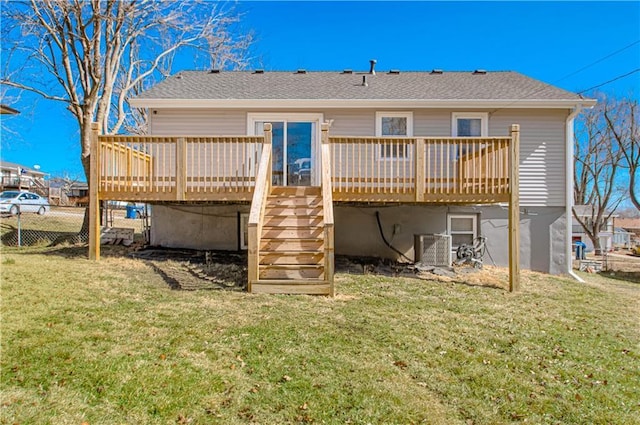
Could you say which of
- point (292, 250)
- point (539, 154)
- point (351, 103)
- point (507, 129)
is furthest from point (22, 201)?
point (539, 154)

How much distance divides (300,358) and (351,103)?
22.9ft

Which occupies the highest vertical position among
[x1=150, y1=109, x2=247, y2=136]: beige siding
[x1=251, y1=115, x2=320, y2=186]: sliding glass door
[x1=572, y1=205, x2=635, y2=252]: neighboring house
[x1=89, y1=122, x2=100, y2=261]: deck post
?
[x1=150, y1=109, x2=247, y2=136]: beige siding

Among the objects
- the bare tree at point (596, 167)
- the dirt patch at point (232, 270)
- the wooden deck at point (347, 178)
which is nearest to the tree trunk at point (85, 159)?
the dirt patch at point (232, 270)

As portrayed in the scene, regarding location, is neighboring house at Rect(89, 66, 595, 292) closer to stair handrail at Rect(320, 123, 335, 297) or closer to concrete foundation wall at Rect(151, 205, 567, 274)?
concrete foundation wall at Rect(151, 205, 567, 274)

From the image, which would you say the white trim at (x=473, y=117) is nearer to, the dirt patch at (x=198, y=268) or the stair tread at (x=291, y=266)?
the stair tread at (x=291, y=266)

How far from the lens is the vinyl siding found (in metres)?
9.34

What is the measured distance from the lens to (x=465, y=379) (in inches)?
126

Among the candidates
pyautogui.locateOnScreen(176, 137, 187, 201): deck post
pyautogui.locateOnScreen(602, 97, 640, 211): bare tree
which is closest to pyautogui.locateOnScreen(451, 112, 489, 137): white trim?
pyautogui.locateOnScreen(176, 137, 187, 201): deck post

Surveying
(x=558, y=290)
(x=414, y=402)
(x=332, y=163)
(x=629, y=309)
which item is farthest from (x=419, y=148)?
(x=414, y=402)

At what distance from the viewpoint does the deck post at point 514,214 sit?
6520mm

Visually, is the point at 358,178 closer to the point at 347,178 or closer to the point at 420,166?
the point at 347,178

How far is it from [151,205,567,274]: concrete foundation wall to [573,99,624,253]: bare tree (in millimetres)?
18930

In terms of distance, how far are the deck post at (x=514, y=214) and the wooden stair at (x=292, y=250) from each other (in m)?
3.38

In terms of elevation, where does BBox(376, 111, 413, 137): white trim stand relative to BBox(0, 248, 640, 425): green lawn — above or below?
above
